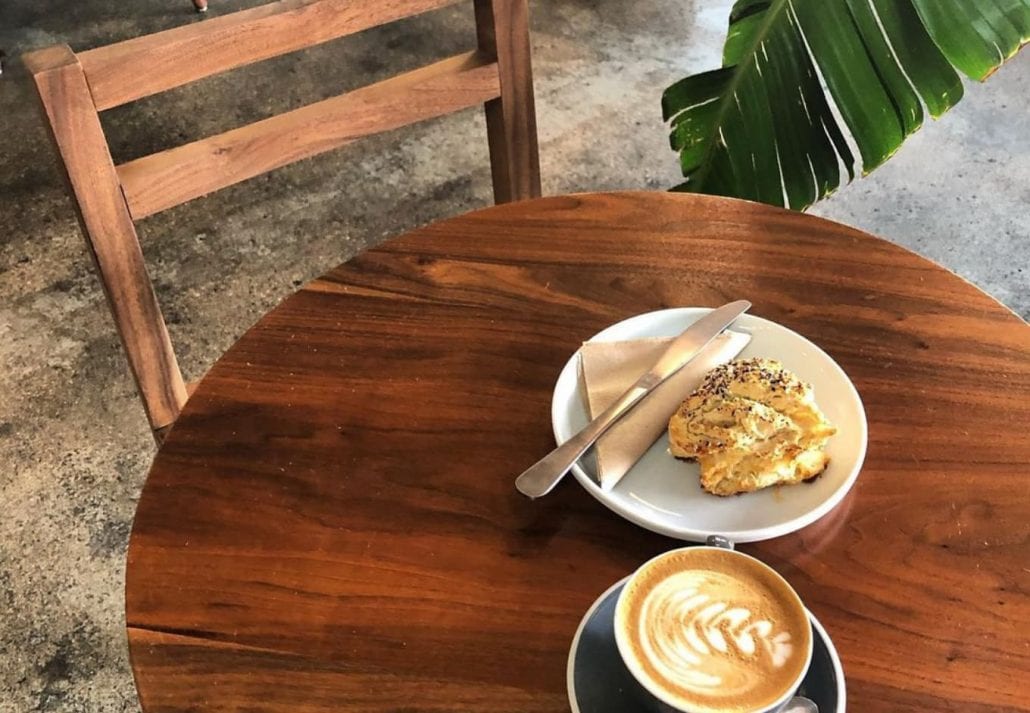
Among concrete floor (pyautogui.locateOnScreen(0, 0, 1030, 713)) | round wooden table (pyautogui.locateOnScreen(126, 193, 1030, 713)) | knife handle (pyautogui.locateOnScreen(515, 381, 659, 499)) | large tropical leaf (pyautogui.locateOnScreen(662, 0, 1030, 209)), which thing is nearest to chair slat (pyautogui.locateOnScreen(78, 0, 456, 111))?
Answer: round wooden table (pyautogui.locateOnScreen(126, 193, 1030, 713))

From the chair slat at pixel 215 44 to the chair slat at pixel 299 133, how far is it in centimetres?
8

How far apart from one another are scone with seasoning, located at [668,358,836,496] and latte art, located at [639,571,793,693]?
16 cm

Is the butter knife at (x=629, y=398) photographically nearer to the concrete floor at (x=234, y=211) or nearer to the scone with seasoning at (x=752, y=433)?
the scone with seasoning at (x=752, y=433)

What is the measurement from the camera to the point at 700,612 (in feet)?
1.90

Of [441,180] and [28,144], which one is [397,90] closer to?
[441,180]

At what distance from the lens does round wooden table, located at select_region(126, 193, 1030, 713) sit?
2.19 feet

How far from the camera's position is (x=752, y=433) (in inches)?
29.4

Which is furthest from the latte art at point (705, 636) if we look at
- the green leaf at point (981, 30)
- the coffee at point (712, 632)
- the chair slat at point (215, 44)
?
the green leaf at point (981, 30)

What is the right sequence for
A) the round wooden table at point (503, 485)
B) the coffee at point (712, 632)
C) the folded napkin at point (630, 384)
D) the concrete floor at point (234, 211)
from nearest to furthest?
the coffee at point (712, 632) < the round wooden table at point (503, 485) < the folded napkin at point (630, 384) < the concrete floor at point (234, 211)

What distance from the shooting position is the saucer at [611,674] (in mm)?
575

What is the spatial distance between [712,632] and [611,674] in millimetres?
74

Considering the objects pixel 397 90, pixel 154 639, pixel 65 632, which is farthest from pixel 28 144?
pixel 154 639

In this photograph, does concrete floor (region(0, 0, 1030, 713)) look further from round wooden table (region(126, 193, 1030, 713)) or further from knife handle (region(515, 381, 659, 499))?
knife handle (region(515, 381, 659, 499))

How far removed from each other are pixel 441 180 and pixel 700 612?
1.69 meters
